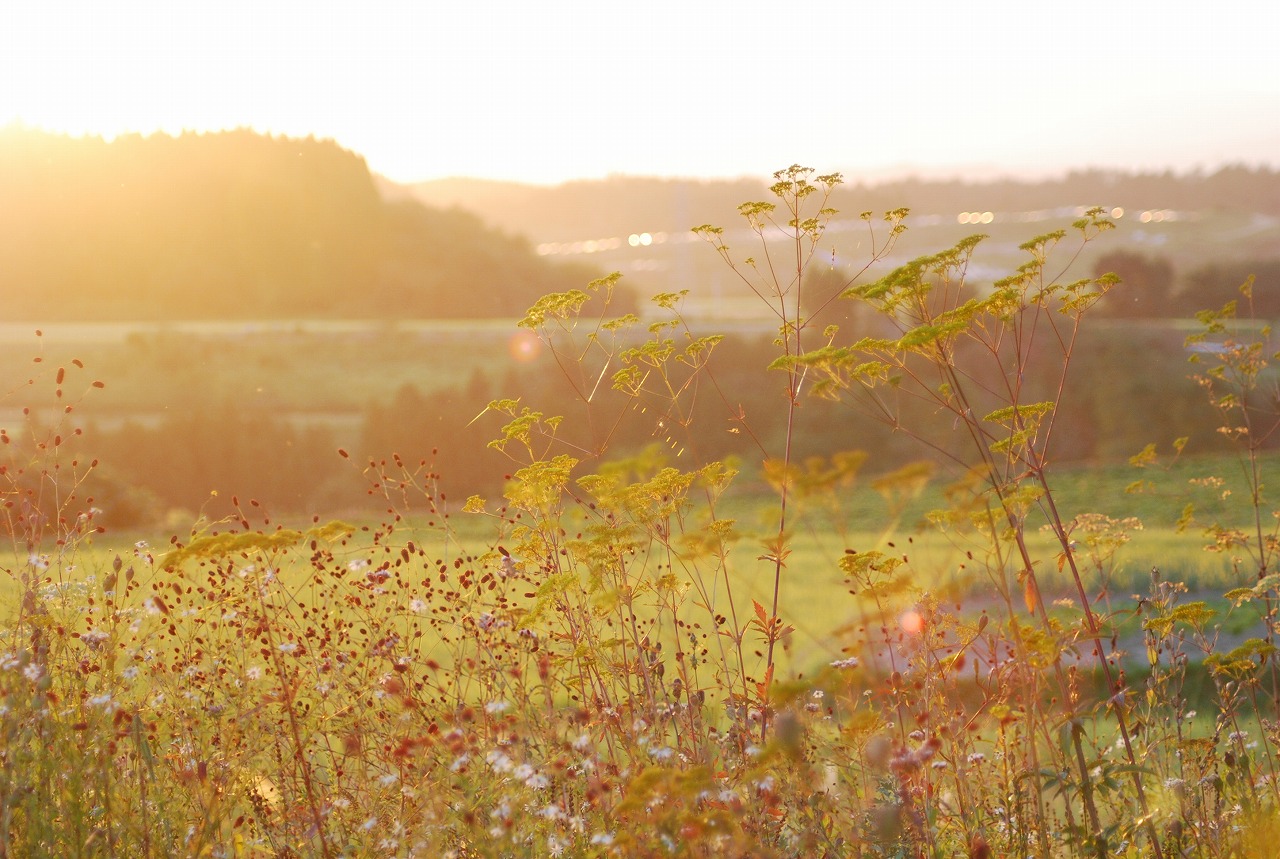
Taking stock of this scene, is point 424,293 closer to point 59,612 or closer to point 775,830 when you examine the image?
point 59,612

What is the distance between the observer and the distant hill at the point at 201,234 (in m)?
8.78

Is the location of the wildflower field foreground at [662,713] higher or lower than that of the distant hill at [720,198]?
lower

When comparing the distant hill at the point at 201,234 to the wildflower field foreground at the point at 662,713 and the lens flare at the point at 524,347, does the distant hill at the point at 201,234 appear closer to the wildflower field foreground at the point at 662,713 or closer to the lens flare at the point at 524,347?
the lens flare at the point at 524,347

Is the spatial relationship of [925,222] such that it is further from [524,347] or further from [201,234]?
[201,234]

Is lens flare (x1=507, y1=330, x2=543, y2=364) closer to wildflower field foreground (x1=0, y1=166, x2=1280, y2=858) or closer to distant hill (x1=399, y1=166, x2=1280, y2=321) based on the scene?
distant hill (x1=399, y1=166, x2=1280, y2=321)

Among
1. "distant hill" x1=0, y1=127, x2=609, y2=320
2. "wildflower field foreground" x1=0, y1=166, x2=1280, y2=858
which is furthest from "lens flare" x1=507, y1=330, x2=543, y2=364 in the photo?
"wildflower field foreground" x1=0, y1=166, x2=1280, y2=858

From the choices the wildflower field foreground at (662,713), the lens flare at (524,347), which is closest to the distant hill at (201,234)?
the lens flare at (524,347)

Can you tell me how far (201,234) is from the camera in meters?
9.52

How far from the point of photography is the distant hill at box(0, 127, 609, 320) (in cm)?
878

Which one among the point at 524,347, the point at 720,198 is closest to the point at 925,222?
the point at 720,198

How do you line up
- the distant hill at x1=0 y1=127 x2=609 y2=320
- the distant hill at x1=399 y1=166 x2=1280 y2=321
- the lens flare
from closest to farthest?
the distant hill at x1=0 y1=127 x2=609 y2=320
the lens flare
the distant hill at x1=399 y1=166 x2=1280 y2=321

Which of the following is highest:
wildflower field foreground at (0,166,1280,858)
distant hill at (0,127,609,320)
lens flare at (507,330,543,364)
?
distant hill at (0,127,609,320)

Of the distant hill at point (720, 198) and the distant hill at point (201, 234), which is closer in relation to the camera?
the distant hill at point (201, 234)

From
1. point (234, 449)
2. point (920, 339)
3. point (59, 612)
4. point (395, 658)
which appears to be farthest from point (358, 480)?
point (920, 339)
